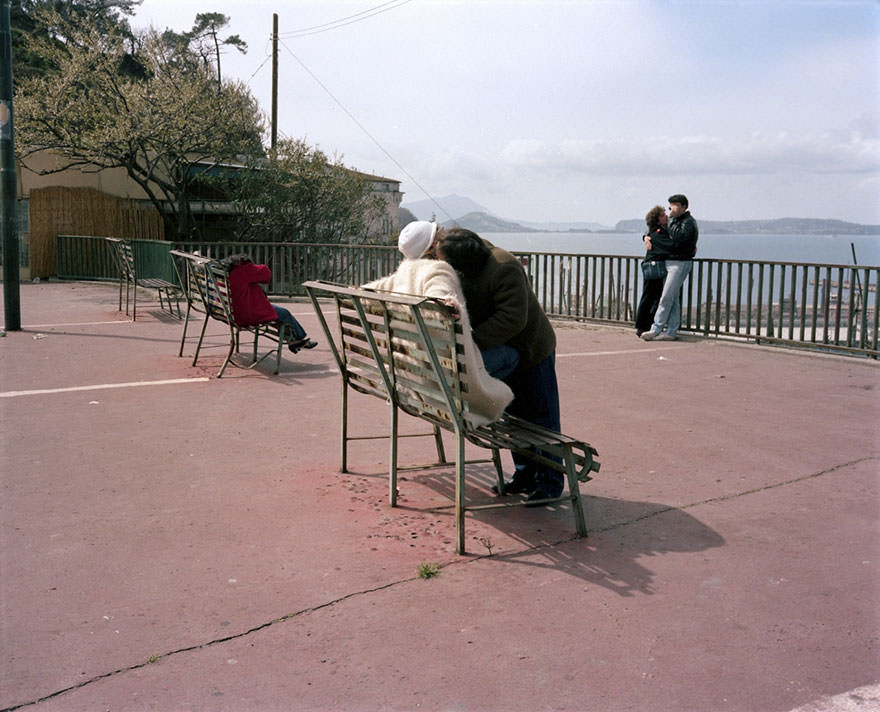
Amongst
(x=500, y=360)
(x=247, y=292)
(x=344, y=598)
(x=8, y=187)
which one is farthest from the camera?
(x=8, y=187)

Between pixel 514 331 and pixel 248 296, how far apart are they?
5.03 meters

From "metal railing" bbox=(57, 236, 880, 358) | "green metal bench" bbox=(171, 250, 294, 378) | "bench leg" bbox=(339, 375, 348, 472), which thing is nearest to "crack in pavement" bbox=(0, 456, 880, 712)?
"bench leg" bbox=(339, 375, 348, 472)

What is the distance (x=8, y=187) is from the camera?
40.8 feet

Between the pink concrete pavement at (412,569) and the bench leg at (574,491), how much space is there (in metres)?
0.10

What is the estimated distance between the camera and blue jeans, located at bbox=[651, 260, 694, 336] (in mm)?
12852

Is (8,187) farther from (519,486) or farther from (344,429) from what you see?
(519,486)

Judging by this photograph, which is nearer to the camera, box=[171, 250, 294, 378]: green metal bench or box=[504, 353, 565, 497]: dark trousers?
box=[504, 353, 565, 497]: dark trousers

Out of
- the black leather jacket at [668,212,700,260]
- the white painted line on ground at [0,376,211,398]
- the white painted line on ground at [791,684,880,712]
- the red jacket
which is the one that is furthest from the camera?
the black leather jacket at [668,212,700,260]

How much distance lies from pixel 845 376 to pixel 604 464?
4.98 metres

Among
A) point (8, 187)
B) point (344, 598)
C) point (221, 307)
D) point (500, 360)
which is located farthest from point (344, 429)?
point (8, 187)

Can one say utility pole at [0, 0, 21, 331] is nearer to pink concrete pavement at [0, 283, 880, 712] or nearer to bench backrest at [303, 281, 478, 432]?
pink concrete pavement at [0, 283, 880, 712]


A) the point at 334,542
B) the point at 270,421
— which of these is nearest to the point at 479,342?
the point at 334,542

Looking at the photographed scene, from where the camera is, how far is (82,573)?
13.7 ft

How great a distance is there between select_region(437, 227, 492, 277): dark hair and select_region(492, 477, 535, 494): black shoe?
1298 mm
